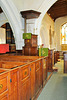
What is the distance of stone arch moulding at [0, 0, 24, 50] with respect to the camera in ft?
16.3

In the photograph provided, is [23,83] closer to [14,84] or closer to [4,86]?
[14,84]

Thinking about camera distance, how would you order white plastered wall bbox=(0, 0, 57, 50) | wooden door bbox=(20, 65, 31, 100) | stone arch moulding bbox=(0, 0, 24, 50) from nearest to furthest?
wooden door bbox=(20, 65, 31, 100)
stone arch moulding bbox=(0, 0, 24, 50)
white plastered wall bbox=(0, 0, 57, 50)

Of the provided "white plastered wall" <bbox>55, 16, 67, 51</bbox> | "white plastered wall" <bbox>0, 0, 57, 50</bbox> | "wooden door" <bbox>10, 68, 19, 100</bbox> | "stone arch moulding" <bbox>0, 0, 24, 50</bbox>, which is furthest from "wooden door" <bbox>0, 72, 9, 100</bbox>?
"white plastered wall" <bbox>55, 16, 67, 51</bbox>

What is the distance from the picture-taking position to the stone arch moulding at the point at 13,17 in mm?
4970

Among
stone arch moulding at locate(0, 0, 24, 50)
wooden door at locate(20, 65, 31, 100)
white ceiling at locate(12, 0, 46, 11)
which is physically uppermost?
white ceiling at locate(12, 0, 46, 11)

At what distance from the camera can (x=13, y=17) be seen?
5426 millimetres

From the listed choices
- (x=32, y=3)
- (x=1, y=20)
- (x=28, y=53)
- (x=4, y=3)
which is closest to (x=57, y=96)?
(x=28, y=53)

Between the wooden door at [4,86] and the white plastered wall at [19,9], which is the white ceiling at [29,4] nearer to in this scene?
the white plastered wall at [19,9]

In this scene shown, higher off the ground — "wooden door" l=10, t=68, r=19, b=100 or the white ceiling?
the white ceiling

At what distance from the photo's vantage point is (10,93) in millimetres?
1493

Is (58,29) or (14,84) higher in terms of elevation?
(58,29)

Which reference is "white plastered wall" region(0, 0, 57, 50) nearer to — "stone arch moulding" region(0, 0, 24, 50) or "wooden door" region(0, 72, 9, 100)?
"stone arch moulding" region(0, 0, 24, 50)

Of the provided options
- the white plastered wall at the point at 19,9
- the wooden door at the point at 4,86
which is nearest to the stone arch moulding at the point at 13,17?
the white plastered wall at the point at 19,9

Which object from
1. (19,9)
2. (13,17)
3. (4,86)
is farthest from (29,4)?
(4,86)
